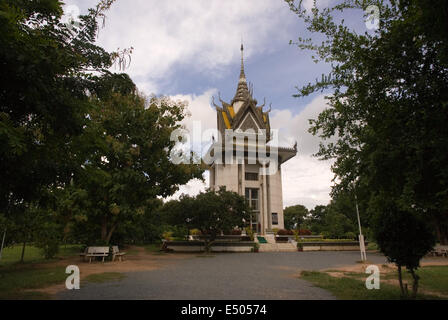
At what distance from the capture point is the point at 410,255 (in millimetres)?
6488

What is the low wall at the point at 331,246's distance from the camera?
30047 mm

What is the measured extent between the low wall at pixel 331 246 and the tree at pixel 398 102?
24.9 m

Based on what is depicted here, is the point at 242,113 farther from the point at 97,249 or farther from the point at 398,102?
the point at 398,102

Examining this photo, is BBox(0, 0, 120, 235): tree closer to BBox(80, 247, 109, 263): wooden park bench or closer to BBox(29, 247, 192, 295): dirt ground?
BBox(29, 247, 192, 295): dirt ground

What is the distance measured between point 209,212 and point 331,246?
15186mm

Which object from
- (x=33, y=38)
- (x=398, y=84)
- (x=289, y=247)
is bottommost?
(x=289, y=247)

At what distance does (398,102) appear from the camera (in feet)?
17.2

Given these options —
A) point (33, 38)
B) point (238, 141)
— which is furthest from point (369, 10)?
point (238, 141)

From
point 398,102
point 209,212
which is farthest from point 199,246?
point 398,102

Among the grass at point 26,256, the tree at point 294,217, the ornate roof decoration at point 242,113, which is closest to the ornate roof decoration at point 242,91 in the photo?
the ornate roof decoration at point 242,113

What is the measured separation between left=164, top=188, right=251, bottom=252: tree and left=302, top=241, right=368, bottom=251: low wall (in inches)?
352

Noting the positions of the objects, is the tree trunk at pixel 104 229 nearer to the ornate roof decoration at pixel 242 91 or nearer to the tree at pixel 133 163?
the tree at pixel 133 163
